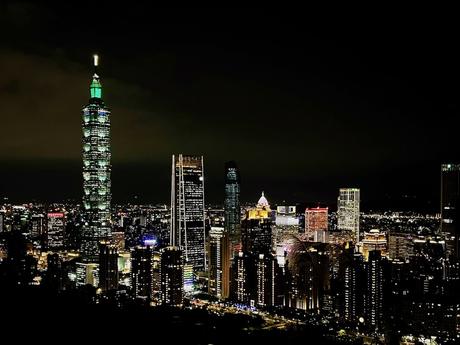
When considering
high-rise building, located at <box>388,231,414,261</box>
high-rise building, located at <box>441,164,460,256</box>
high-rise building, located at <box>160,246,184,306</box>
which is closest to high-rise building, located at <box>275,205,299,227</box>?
high-rise building, located at <box>388,231,414,261</box>

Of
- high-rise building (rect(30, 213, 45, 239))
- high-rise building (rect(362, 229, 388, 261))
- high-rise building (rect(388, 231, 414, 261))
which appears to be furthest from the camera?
high-rise building (rect(30, 213, 45, 239))

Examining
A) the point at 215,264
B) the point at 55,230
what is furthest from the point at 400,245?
the point at 55,230

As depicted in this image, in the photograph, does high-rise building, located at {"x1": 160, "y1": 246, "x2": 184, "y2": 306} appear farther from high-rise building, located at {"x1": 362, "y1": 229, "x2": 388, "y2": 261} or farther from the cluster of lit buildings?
high-rise building, located at {"x1": 362, "y1": 229, "x2": 388, "y2": 261}

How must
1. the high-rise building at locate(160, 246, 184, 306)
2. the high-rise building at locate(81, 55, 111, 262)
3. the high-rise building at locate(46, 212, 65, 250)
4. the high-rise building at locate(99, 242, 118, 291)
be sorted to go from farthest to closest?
1. the high-rise building at locate(81, 55, 111, 262)
2. the high-rise building at locate(46, 212, 65, 250)
3. the high-rise building at locate(99, 242, 118, 291)
4. the high-rise building at locate(160, 246, 184, 306)

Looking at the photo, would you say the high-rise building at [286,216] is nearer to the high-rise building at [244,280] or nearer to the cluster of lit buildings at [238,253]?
the cluster of lit buildings at [238,253]

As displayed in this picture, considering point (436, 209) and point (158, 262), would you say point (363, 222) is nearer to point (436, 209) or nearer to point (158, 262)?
point (436, 209)

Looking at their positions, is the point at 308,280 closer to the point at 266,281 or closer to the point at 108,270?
the point at 266,281
